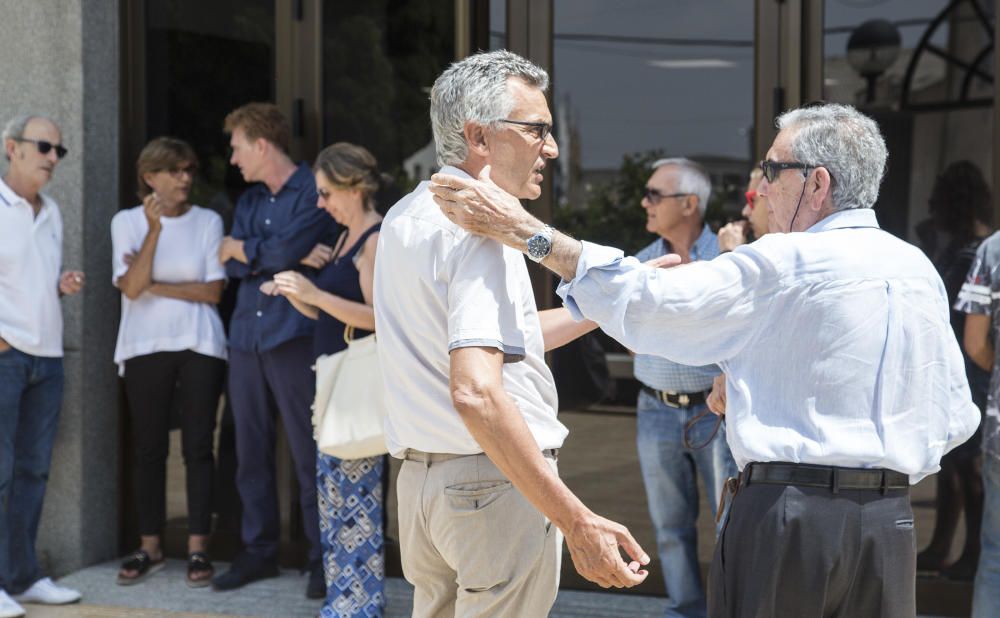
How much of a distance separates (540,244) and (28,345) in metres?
3.52

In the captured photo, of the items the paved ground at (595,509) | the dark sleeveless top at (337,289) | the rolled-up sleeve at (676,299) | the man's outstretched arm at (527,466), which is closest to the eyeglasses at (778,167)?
the rolled-up sleeve at (676,299)

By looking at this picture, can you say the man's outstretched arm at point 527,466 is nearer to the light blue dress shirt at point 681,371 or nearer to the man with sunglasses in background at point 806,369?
the man with sunglasses in background at point 806,369

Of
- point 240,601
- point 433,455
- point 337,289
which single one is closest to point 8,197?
point 337,289

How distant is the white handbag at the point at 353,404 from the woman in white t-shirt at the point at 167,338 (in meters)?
1.01

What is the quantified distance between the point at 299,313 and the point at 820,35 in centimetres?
254

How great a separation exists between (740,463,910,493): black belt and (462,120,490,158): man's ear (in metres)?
0.90

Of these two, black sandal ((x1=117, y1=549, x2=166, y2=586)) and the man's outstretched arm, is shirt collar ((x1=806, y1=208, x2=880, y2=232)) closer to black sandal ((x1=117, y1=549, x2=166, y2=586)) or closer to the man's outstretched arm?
the man's outstretched arm

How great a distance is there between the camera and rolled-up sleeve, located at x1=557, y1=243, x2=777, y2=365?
229cm

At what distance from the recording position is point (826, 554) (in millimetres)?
2320

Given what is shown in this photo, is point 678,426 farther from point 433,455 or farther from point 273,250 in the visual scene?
point 433,455

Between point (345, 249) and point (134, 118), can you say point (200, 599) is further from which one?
point (134, 118)

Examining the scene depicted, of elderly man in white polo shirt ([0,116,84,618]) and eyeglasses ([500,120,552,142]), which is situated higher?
eyeglasses ([500,120,552,142])

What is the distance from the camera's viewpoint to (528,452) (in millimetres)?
2377

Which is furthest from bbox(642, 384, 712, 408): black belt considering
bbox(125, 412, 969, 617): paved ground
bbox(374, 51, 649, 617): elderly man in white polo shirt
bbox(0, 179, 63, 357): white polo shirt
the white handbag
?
bbox(0, 179, 63, 357): white polo shirt
